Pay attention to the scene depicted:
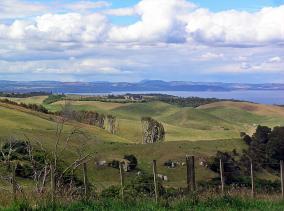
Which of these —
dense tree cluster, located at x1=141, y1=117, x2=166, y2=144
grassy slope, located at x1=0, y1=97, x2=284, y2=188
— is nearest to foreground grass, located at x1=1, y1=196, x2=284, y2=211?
grassy slope, located at x1=0, y1=97, x2=284, y2=188

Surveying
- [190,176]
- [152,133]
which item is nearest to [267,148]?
[152,133]

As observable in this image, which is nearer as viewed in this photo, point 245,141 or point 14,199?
point 14,199

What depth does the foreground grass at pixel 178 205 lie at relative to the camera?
1251 centimetres

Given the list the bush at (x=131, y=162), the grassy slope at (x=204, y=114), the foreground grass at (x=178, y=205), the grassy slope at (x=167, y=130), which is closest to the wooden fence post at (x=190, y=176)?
the foreground grass at (x=178, y=205)

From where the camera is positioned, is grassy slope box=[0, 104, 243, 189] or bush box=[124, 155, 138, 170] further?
bush box=[124, 155, 138, 170]

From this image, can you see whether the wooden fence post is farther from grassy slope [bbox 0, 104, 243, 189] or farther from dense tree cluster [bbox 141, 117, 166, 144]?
dense tree cluster [bbox 141, 117, 166, 144]

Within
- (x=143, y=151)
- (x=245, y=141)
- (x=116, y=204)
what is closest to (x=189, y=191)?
(x=116, y=204)

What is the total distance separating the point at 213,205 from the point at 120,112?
507 feet

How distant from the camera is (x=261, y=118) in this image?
562 feet

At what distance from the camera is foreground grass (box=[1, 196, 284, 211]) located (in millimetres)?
12508

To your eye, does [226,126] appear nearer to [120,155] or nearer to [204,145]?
[204,145]

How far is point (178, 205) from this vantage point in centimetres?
1338

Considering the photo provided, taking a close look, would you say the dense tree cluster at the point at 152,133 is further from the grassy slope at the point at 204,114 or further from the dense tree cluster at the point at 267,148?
the grassy slope at the point at 204,114

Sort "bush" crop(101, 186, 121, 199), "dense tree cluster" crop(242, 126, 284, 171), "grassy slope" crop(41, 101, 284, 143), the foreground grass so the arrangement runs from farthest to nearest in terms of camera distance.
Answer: "grassy slope" crop(41, 101, 284, 143) < "dense tree cluster" crop(242, 126, 284, 171) < "bush" crop(101, 186, 121, 199) < the foreground grass
